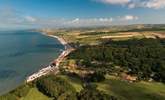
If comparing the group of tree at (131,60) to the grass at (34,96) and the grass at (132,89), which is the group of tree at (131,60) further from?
the grass at (34,96)

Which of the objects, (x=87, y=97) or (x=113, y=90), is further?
(x=113, y=90)

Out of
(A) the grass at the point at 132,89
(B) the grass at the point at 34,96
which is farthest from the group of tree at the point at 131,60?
(B) the grass at the point at 34,96

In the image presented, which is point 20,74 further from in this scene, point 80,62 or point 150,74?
point 150,74

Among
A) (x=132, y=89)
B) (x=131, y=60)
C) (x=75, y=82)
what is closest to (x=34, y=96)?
(x=75, y=82)

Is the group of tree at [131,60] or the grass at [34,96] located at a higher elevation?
the grass at [34,96]

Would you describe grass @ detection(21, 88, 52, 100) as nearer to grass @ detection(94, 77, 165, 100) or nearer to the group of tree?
grass @ detection(94, 77, 165, 100)

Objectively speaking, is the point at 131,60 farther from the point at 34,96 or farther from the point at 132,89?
the point at 34,96

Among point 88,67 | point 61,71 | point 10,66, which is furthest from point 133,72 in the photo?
point 10,66

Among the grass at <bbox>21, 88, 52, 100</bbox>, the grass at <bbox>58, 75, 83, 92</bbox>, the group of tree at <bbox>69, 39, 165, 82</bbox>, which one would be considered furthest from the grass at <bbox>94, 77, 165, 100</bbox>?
the grass at <bbox>21, 88, 52, 100</bbox>
